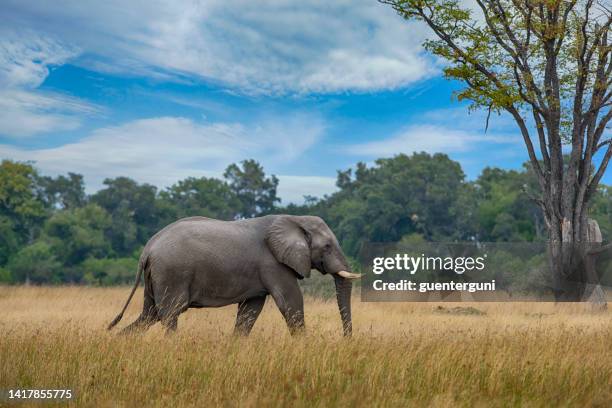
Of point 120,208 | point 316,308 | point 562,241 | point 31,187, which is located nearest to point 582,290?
point 562,241

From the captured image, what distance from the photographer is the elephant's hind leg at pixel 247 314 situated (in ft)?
41.7

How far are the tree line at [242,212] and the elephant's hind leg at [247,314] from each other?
137 ft

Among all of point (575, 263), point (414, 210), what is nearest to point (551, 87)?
point (575, 263)

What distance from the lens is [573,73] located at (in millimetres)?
24797

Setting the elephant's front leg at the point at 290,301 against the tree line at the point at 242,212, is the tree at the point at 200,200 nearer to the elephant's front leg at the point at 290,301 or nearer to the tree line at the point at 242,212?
the tree line at the point at 242,212

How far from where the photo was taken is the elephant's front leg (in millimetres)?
12234

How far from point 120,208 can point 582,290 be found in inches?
1946

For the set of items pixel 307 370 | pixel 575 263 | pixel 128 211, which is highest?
pixel 128 211

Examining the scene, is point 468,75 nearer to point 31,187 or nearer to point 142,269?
point 142,269

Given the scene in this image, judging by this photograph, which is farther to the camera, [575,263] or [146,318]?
[575,263]

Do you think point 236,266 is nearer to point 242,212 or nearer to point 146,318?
point 146,318

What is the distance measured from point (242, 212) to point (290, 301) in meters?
61.5

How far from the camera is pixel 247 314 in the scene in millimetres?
12750

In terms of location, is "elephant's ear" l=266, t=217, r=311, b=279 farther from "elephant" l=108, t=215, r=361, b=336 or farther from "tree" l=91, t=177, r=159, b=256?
"tree" l=91, t=177, r=159, b=256
